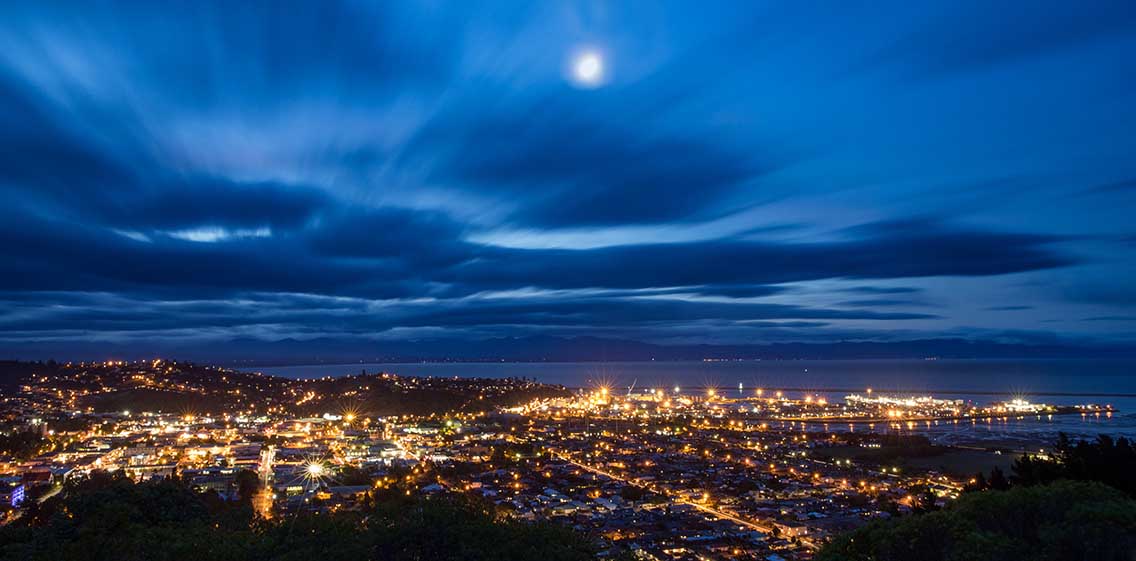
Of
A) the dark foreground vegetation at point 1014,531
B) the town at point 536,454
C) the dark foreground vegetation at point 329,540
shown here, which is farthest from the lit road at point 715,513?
the dark foreground vegetation at point 329,540

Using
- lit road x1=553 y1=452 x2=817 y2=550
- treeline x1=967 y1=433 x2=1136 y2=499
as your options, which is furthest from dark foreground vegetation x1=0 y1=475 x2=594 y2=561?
lit road x1=553 y1=452 x2=817 y2=550

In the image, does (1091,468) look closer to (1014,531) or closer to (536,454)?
(1014,531)

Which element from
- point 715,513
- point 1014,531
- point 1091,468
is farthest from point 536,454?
point 1014,531

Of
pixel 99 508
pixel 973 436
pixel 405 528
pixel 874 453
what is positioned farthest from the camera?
pixel 973 436

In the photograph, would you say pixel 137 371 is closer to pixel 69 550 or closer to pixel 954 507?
pixel 69 550

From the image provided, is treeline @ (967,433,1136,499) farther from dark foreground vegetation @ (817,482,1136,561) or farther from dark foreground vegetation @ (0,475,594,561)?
dark foreground vegetation @ (0,475,594,561)

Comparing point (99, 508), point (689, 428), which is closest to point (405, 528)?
point (99, 508)

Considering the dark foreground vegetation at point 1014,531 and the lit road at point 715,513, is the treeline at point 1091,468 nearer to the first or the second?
the lit road at point 715,513
